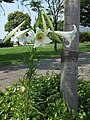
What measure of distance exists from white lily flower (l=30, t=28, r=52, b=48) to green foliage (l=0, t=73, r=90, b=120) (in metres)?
0.44

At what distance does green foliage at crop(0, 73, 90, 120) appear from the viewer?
2988 millimetres

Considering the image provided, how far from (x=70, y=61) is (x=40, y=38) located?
109 cm

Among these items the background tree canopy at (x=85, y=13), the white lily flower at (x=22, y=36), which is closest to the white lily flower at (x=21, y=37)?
the white lily flower at (x=22, y=36)

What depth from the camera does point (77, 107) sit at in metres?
3.48

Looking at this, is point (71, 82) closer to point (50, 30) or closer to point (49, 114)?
point (49, 114)

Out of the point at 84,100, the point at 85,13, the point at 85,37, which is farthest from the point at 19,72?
the point at 85,37

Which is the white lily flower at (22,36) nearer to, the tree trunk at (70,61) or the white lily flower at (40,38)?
the white lily flower at (40,38)

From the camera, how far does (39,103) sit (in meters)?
3.50

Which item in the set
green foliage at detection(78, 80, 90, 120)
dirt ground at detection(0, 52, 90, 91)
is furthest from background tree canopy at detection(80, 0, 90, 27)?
green foliage at detection(78, 80, 90, 120)

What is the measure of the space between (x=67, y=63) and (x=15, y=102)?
0.84 m

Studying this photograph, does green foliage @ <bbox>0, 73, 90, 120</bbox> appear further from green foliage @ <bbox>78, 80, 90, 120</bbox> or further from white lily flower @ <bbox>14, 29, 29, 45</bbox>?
white lily flower @ <bbox>14, 29, 29, 45</bbox>

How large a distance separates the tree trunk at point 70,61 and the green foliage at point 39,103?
0.37 ft

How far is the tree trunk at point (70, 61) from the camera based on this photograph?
3197mm

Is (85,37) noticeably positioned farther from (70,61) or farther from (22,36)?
(22,36)
